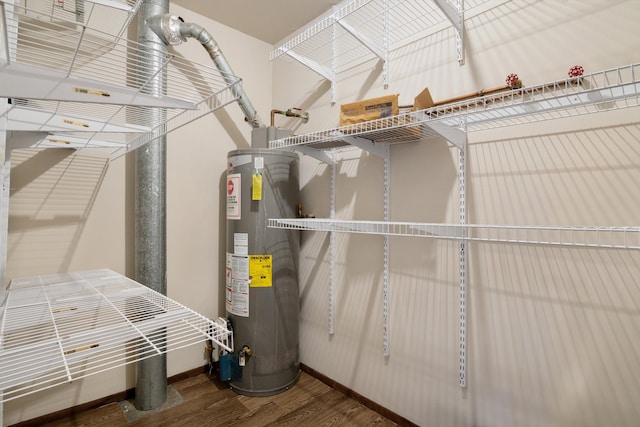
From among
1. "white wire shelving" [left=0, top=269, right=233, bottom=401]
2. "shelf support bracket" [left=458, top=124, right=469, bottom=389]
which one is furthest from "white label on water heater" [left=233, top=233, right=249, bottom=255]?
"shelf support bracket" [left=458, top=124, right=469, bottom=389]

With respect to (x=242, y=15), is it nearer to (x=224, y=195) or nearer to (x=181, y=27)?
(x=181, y=27)

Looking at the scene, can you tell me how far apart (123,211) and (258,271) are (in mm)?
857

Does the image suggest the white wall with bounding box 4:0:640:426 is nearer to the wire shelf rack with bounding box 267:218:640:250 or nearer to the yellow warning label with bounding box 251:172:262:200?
the wire shelf rack with bounding box 267:218:640:250

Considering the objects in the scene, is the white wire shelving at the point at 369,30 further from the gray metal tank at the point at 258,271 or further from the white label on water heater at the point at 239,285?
the white label on water heater at the point at 239,285

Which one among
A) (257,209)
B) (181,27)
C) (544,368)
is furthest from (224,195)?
(544,368)

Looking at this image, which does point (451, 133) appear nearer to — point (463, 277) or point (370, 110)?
point (370, 110)

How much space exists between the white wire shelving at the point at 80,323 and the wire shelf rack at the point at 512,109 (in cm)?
99

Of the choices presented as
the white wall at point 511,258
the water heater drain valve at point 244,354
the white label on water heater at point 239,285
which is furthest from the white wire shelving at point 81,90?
the water heater drain valve at point 244,354

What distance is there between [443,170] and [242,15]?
65.7 inches

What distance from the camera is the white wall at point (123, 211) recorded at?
1641 millimetres

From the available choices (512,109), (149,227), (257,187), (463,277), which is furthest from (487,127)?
(149,227)

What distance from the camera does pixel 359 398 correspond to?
1.90 meters

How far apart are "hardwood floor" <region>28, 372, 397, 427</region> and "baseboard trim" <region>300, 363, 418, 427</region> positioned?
2 centimetres

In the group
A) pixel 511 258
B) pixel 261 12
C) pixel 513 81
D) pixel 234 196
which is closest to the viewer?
pixel 513 81
